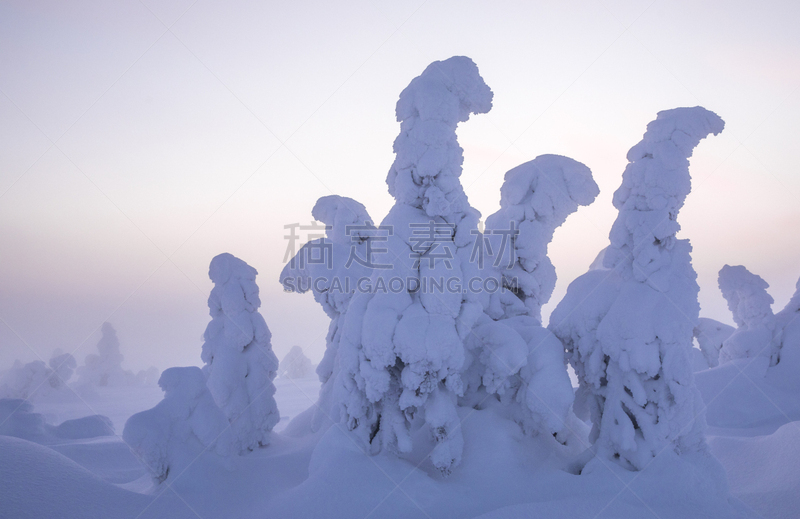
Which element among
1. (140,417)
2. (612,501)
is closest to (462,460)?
(612,501)

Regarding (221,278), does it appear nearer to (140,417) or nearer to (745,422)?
(140,417)

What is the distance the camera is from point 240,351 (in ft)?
39.3

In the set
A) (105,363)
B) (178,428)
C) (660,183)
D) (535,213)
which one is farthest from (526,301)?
(105,363)

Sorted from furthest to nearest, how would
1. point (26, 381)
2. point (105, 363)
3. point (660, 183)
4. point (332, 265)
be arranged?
point (105, 363) < point (26, 381) < point (332, 265) < point (660, 183)

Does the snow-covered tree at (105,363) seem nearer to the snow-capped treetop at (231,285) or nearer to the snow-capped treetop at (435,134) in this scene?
the snow-capped treetop at (231,285)

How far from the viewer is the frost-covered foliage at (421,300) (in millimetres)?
8516

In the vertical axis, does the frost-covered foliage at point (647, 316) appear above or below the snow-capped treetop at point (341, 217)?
below

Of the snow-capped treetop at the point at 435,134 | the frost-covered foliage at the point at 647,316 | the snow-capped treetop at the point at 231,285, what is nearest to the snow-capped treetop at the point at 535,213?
the frost-covered foliage at the point at 647,316

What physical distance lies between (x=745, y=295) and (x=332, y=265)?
1457 centimetres

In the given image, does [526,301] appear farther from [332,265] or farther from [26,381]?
[26,381]

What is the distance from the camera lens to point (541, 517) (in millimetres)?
7359

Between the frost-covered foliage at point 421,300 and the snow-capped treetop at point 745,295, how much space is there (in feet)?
41.2

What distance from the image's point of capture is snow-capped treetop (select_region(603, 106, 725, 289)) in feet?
30.1

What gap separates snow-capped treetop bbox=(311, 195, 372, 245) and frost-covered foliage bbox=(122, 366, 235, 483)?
4819 mm
